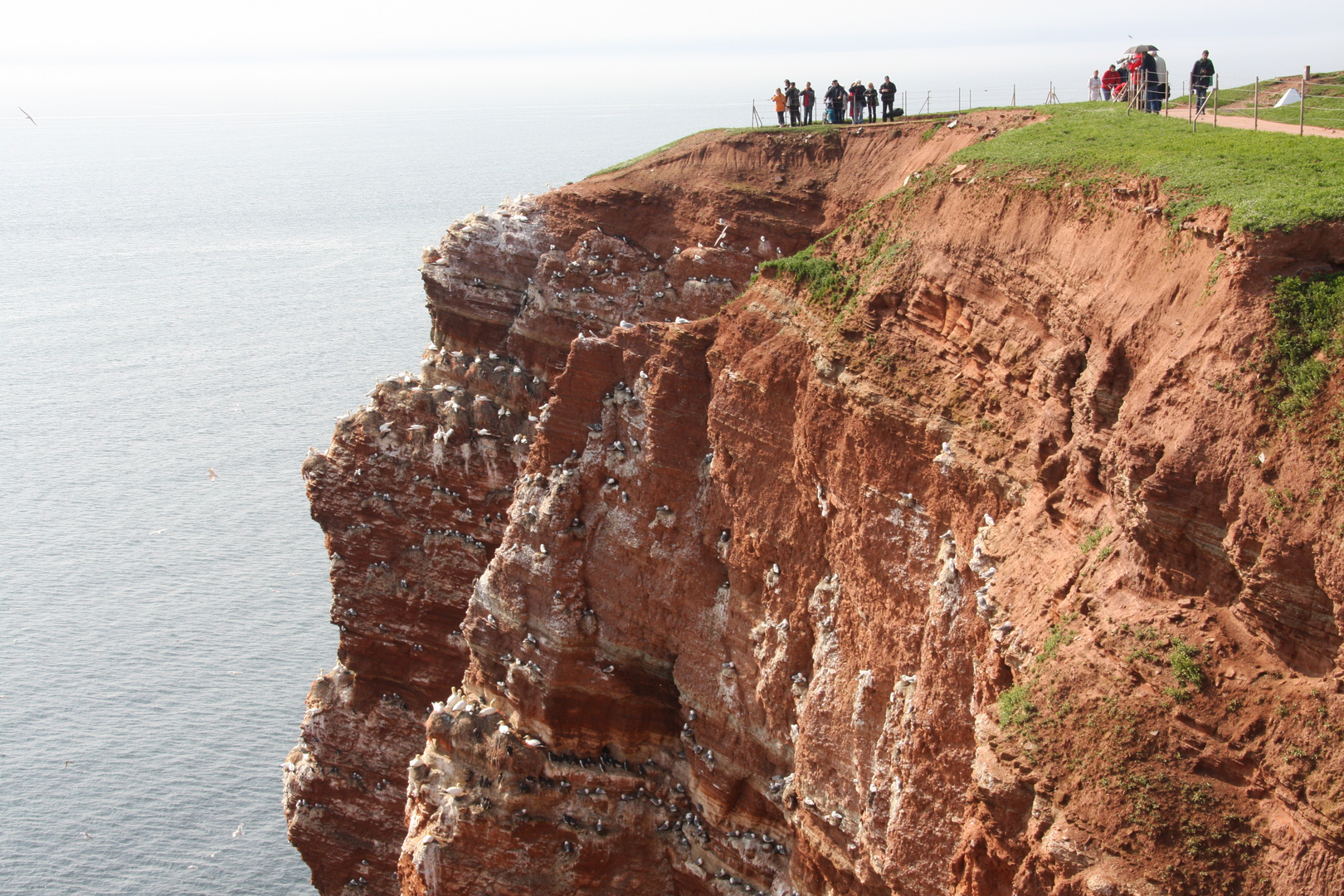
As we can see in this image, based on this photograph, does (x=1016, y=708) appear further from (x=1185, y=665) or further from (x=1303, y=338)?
(x=1303, y=338)

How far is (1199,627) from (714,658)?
15.2 metres

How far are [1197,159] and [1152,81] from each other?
46.0 ft

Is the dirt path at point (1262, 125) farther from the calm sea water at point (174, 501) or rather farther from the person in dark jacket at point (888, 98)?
the calm sea water at point (174, 501)

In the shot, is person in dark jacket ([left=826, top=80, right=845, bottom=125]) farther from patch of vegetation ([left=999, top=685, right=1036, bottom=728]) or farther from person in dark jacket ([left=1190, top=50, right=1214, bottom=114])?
patch of vegetation ([left=999, top=685, right=1036, bottom=728])

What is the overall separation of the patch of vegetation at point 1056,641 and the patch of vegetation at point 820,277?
10950 mm

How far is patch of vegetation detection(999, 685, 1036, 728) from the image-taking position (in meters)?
16.4

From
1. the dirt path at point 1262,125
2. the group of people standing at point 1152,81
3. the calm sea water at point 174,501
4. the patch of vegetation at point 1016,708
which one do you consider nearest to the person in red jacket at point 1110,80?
the group of people standing at point 1152,81

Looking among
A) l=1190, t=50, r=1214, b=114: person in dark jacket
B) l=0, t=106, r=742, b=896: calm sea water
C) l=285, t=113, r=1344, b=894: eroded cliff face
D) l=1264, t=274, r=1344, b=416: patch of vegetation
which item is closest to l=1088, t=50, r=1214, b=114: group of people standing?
l=1190, t=50, r=1214, b=114: person in dark jacket

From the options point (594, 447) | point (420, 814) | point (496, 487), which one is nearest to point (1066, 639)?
point (594, 447)

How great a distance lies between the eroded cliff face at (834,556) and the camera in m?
15.1

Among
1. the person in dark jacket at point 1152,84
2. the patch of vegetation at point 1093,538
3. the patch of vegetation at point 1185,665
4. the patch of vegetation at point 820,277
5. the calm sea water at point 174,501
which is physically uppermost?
the person in dark jacket at point 1152,84

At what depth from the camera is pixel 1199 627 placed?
Answer: 15.4m

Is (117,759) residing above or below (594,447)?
below

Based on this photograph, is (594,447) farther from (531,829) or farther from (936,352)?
(936,352)
